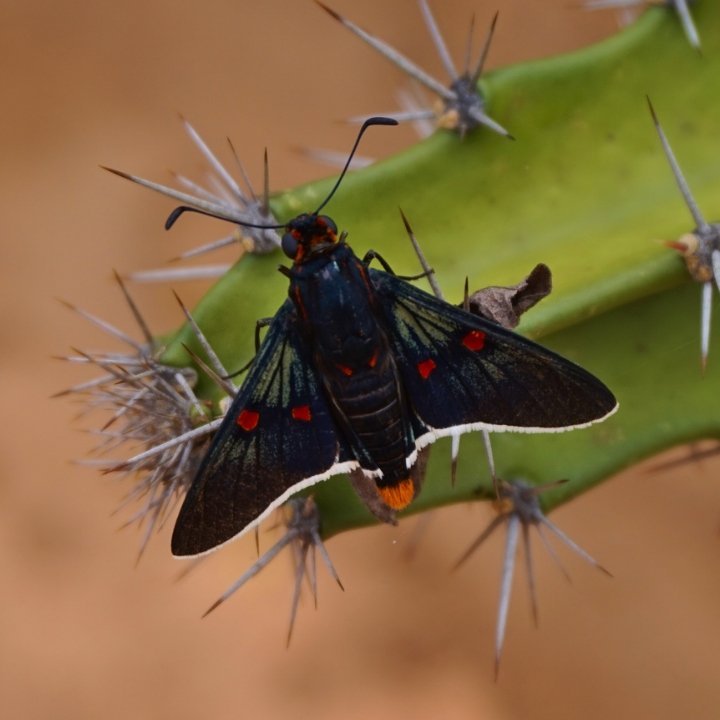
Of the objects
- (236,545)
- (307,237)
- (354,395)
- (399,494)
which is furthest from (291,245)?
(236,545)

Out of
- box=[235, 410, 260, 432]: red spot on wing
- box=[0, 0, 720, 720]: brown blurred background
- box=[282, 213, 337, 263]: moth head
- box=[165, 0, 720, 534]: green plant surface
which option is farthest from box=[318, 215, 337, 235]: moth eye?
box=[0, 0, 720, 720]: brown blurred background

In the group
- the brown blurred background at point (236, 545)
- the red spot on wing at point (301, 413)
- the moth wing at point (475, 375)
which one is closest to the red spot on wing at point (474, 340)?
the moth wing at point (475, 375)

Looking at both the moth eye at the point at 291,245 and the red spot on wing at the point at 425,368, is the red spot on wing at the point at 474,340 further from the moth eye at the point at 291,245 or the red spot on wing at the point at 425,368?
the moth eye at the point at 291,245

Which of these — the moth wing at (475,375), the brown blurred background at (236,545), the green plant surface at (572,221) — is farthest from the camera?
the brown blurred background at (236,545)

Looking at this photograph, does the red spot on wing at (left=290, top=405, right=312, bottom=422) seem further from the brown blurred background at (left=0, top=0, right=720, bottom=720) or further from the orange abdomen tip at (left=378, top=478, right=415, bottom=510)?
the brown blurred background at (left=0, top=0, right=720, bottom=720)

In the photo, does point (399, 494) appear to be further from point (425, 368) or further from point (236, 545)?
point (236, 545)

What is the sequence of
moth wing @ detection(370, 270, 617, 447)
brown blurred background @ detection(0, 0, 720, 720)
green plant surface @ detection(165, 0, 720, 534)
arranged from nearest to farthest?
moth wing @ detection(370, 270, 617, 447) < green plant surface @ detection(165, 0, 720, 534) < brown blurred background @ detection(0, 0, 720, 720)

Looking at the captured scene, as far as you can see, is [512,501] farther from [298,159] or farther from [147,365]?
[298,159]
